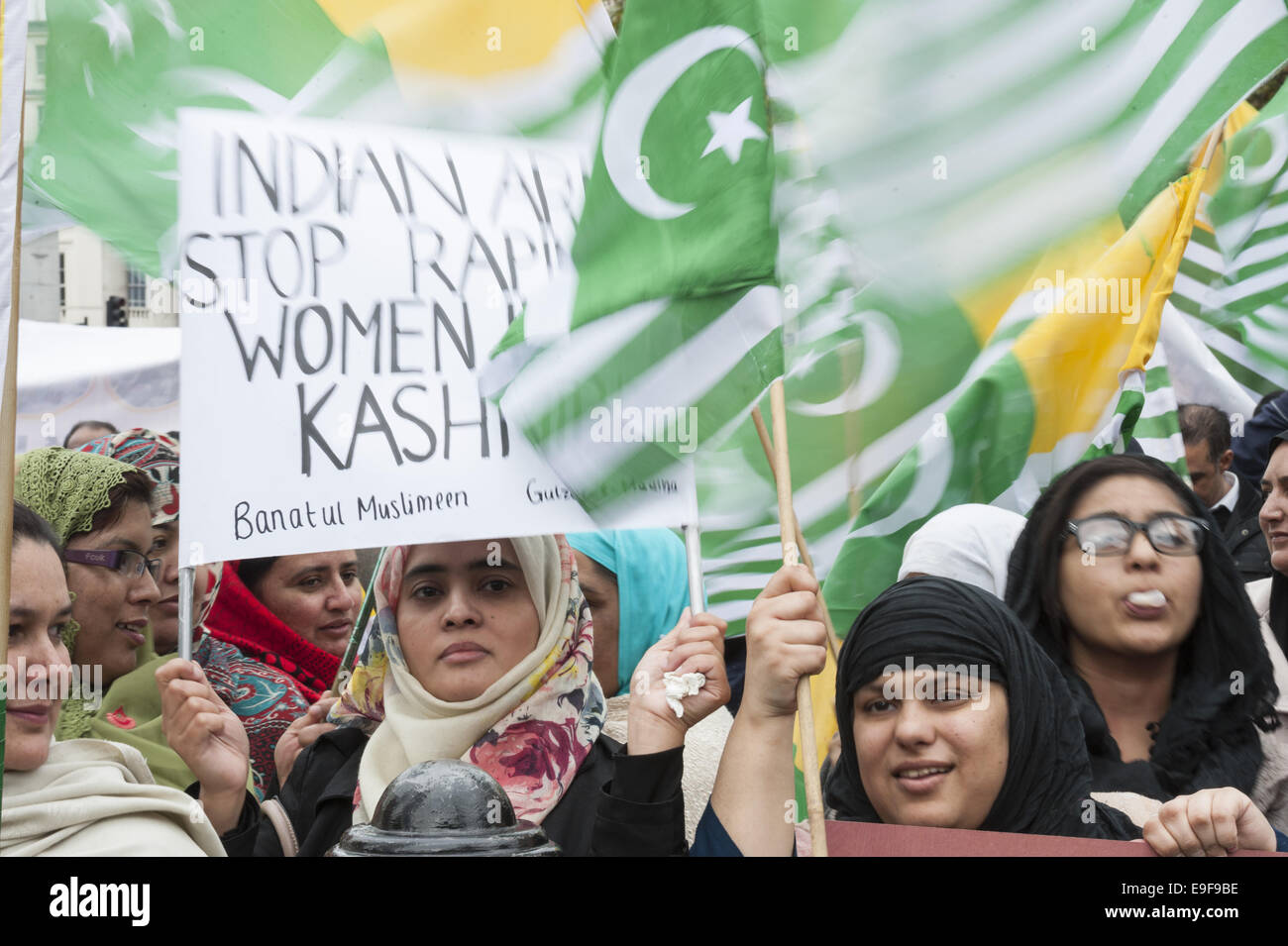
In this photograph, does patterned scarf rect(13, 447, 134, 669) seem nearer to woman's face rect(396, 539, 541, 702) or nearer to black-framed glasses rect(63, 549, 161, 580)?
black-framed glasses rect(63, 549, 161, 580)

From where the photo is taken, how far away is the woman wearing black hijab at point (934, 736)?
263 centimetres

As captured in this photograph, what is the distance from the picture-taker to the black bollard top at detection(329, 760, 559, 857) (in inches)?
85.7

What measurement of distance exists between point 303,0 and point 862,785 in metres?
2.28

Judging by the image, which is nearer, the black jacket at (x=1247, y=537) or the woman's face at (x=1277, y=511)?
the woman's face at (x=1277, y=511)

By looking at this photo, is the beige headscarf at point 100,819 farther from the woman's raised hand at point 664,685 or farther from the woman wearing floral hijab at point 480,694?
the woman's raised hand at point 664,685

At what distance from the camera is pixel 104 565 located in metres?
3.31

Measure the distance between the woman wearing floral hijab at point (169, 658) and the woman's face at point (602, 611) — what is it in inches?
31.9

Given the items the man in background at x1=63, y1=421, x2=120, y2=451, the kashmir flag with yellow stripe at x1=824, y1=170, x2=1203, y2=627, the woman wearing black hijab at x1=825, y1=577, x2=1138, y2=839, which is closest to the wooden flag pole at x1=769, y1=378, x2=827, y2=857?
the woman wearing black hijab at x1=825, y1=577, x2=1138, y2=839

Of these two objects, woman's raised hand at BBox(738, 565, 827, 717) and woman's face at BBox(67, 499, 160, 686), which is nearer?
woman's raised hand at BBox(738, 565, 827, 717)

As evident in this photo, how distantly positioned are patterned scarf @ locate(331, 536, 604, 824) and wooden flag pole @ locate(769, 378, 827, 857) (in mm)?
555

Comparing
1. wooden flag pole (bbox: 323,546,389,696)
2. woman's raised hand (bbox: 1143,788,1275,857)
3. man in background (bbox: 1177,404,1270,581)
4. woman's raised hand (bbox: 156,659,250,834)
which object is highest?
man in background (bbox: 1177,404,1270,581)

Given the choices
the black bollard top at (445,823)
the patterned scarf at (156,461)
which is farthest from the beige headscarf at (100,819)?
the patterned scarf at (156,461)

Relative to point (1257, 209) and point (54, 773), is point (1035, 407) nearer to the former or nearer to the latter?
point (1257, 209)
